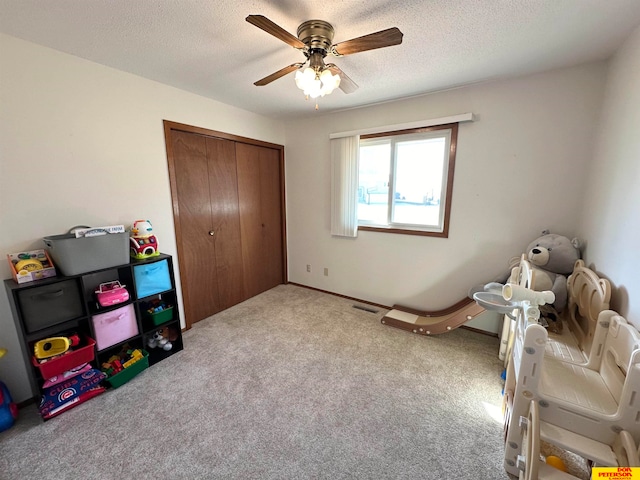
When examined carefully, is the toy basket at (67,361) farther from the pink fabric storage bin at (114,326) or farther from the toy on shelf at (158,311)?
the toy on shelf at (158,311)

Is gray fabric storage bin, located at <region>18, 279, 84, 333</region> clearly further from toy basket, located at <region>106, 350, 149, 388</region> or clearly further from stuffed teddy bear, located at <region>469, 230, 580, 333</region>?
stuffed teddy bear, located at <region>469, 230, 580, 333</region>

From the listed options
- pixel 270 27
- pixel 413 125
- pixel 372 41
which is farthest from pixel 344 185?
pixel 270 27

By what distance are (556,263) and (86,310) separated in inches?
→ 134

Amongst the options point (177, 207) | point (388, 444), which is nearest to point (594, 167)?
point (388, 444)

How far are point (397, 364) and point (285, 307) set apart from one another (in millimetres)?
1509

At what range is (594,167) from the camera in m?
1.91

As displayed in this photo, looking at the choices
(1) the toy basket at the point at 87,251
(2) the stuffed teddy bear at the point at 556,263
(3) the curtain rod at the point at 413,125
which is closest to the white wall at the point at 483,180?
(3) the curtain rod at the point at 413,125

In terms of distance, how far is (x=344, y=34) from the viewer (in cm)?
156

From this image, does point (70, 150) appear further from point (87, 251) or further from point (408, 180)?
point (408, 180)

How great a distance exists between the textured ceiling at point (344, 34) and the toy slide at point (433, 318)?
193 cm

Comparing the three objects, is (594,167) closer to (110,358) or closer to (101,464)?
(101,464)

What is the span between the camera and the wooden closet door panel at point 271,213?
3439 mm

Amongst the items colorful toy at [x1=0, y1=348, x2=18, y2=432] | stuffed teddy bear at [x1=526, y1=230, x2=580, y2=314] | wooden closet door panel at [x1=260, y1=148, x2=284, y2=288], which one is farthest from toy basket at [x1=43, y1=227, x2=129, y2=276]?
stuffed teddy bear at [x1=526, y1=230, x2=580, y2=314]

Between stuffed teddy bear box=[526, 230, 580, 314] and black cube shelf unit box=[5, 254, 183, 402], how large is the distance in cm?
296
